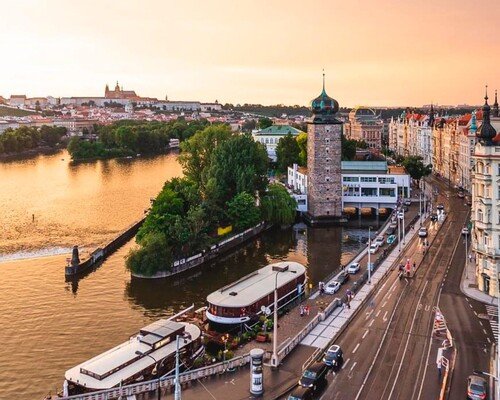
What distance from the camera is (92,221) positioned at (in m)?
63.6

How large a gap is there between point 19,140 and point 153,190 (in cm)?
7732

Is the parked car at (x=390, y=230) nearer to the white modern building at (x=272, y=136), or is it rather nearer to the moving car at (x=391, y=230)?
the moving car at (x=391, y=230)

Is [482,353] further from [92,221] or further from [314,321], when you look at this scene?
[92,221]

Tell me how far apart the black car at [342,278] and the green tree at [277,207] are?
19756mm

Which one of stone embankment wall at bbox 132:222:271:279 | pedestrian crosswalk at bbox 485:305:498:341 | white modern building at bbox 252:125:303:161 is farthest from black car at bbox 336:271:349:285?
white modern building at bbox 252:125:303:161

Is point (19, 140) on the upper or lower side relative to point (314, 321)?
upper

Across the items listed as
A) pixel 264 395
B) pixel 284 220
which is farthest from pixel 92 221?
pixel 264 395

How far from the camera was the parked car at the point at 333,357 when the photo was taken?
26.0 m

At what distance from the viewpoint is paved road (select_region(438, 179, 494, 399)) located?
25.5m

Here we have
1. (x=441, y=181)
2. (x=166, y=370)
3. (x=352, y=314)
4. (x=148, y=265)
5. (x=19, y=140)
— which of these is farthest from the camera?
(x=19, y=140)

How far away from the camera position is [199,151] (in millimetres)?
69438

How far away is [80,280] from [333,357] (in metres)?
24.1

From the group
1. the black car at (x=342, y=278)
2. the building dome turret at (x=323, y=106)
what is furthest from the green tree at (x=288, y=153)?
the black car at (x=342, y=278)

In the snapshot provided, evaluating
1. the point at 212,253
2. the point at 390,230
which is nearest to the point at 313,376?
the point at 212,253
